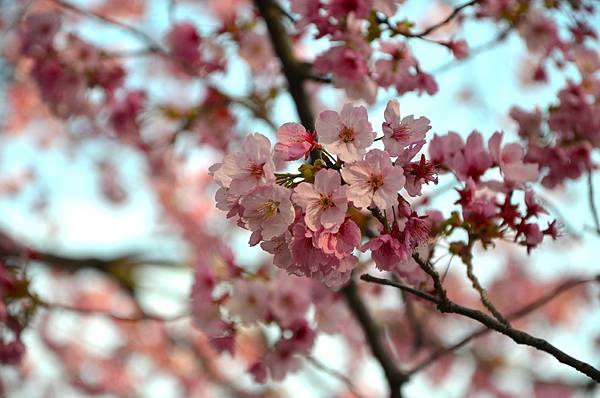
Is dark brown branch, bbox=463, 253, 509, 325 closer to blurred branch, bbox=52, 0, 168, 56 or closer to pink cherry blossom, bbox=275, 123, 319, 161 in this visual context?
pink cherry blossom, bbox=275, 123, 319, 161

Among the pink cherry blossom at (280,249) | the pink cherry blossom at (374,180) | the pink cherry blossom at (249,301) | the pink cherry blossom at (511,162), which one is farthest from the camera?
the pink cherry blossom at (249,301)

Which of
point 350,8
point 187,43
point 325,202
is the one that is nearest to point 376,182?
point 325,202

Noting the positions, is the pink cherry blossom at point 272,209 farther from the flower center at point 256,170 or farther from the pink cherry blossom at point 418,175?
Answer: the pink cherry blossom at point 418,175

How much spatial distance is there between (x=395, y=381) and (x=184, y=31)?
197 centimetres

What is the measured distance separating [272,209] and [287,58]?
6.34 ft

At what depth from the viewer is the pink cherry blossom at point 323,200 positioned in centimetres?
133

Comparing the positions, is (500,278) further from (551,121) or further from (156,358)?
(551,121)

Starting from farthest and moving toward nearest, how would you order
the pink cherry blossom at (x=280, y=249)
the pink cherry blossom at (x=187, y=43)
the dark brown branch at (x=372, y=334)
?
the pink cherry blossom at (x=187, y=43), the dark brown branch at (x=372, y=334), the pink cherry blossom at (x=280, y=249)

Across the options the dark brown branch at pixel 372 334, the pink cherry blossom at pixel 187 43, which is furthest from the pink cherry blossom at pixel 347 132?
the pink cherry blossom at pixel 187 43

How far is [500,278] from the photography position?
8.74m

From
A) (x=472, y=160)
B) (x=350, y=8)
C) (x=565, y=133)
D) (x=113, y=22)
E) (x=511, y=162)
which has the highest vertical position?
(x=565, y=133)

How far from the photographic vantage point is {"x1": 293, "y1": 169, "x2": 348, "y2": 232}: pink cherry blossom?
1.33 m

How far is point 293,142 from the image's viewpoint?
4.69 feet

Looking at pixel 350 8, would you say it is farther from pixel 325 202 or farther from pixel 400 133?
pixel 325 202
